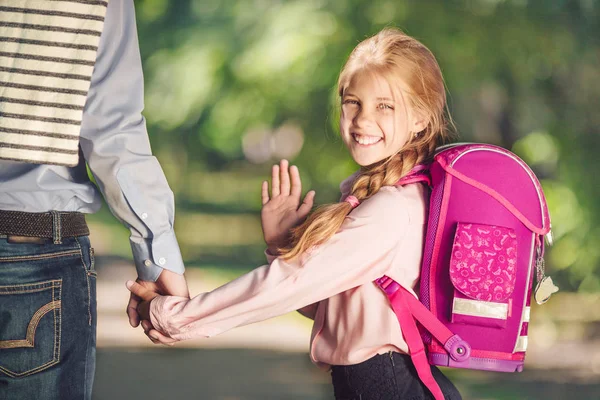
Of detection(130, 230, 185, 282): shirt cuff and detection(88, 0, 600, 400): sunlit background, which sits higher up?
detection(130, 230, 185, 282): shirt cuff

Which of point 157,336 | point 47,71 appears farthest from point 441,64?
point 47,71

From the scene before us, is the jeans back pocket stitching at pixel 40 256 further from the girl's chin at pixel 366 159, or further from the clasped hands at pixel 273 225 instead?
the girl's chin at pixel 366 159

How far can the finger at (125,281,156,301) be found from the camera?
7.94ft

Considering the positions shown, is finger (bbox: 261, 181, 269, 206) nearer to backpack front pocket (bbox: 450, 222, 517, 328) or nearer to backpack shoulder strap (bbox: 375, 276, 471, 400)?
backpack shoulder strap (bbox: 375, 276, 471, 400)

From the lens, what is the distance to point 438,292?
2.08m

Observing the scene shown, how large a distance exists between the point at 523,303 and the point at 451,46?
17.0 ft

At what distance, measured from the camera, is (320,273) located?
2.10 metres

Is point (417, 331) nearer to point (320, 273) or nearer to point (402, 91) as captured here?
point (320, 273)

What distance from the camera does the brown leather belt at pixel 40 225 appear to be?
2.06m

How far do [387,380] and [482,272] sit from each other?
0.36 meters

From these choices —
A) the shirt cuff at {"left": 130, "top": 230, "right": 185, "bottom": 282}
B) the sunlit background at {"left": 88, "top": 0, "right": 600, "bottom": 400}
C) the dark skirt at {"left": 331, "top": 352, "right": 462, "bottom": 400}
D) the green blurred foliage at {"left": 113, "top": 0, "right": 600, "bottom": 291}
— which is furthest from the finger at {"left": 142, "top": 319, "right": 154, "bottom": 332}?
the green blurred foliage at {"left": 113, "top": 0, "right": 600, "bottom": 291}

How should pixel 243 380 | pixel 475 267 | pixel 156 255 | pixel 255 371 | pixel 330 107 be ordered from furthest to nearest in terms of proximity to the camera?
pixel 255 371 → pixel 243 380 → pixel 330 107 → pixel 156 255 → pixel 475 267

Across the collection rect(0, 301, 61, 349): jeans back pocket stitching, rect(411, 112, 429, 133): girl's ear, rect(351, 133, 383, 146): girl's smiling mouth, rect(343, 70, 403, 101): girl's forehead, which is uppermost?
rect(343, 70, 403, 101): girl's forehead

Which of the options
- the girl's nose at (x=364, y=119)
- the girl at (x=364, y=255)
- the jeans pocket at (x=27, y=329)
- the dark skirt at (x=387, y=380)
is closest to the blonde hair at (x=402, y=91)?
the girl at (x=364, y=255)
